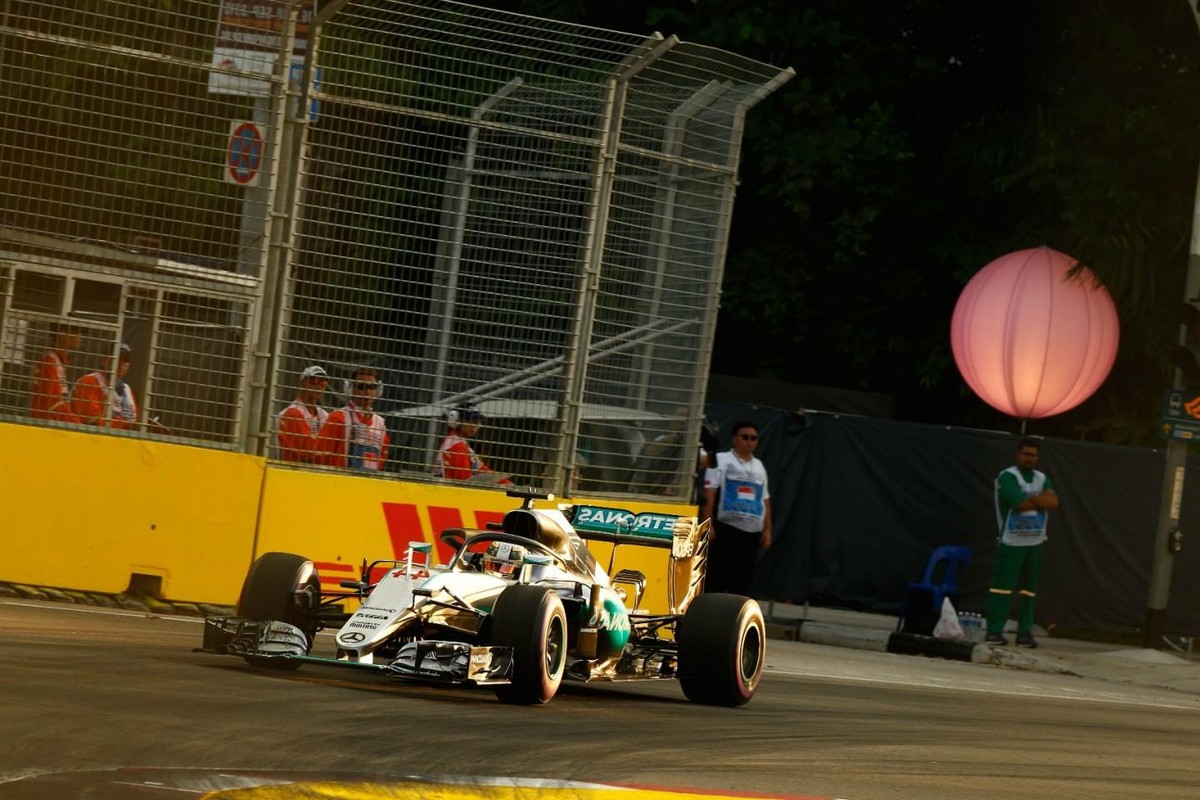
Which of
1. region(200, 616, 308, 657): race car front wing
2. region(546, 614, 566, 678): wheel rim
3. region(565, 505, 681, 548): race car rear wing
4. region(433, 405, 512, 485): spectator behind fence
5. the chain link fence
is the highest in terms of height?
the chain link fence

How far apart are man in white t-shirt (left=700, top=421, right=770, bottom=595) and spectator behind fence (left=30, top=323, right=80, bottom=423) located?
199 inches

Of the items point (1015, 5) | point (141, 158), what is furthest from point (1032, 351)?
point (141, 158)

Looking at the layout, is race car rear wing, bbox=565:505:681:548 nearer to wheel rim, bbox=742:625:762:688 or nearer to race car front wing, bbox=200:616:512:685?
wheel rim, bbox=742:625:762:688

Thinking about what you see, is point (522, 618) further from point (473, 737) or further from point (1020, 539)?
point (1020, 539)

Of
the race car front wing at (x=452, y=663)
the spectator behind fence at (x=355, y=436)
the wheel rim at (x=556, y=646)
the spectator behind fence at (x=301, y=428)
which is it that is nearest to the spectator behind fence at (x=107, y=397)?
the spectator behind fence at (x=301, y=428)

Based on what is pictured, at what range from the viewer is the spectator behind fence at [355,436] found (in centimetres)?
1261

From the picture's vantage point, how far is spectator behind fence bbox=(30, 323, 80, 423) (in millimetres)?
11984

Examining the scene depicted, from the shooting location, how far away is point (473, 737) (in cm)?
799

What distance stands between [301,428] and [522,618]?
396 cm

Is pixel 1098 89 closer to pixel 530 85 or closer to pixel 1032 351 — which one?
pixel 1032 351

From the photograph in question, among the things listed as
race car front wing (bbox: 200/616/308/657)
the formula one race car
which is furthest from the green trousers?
race car front wing (bbox: 200/616/308/657)

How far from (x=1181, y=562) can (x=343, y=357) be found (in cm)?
972

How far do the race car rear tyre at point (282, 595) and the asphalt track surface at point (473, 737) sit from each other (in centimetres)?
25

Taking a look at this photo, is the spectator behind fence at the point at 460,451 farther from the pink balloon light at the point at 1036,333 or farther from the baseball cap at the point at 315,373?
the pink balloon light at the point at 1036,333
